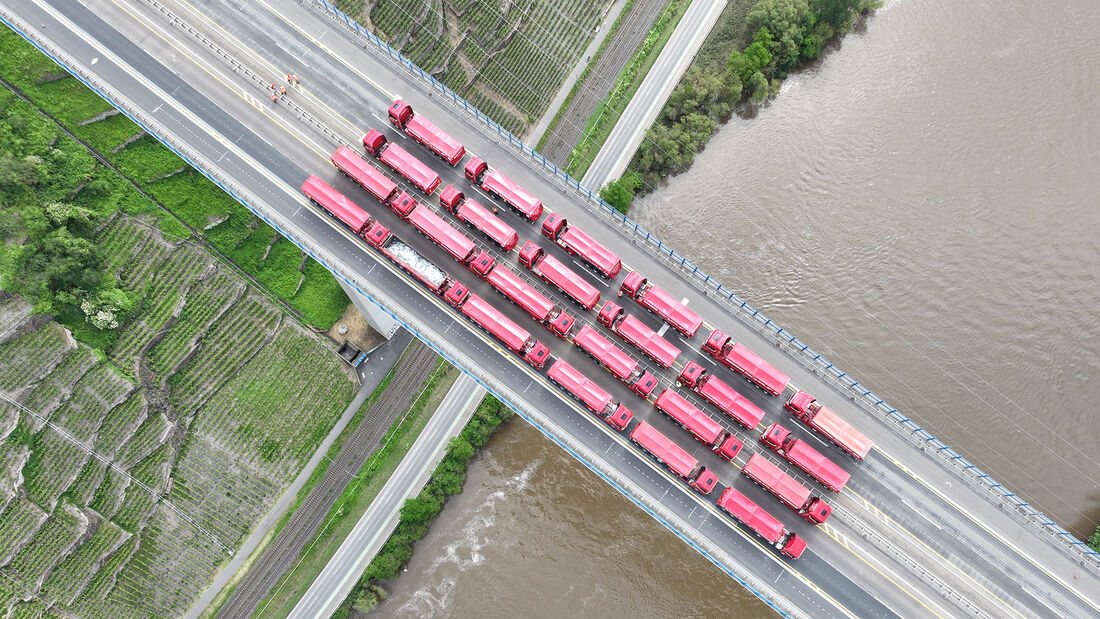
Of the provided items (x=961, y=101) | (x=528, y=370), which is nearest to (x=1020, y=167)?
(x=961, y=101)

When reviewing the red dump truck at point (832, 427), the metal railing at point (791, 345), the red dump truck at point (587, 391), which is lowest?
the red dump truck at point (587, 391)

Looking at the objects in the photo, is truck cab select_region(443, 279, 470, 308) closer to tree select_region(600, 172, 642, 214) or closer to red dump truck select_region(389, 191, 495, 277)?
red dump truck select_region(389, 191, 495, 277)

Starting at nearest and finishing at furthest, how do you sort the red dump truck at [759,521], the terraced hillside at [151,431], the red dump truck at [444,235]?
the red dump truck at [759,521] → the red dump truck at [444,235] → the terraced hillside at [151,431]

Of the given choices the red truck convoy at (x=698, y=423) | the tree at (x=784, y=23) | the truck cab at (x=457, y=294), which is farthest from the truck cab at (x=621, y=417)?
the tree at (x=784, y=23)

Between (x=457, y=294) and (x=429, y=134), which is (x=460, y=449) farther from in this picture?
Result: (x=429, y=134)

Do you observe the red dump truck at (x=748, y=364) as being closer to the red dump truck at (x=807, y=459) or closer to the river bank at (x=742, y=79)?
the red dump truck at (x=807, y=459)

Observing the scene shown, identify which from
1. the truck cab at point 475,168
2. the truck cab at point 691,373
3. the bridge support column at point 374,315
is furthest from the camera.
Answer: the bridge support column at point 374,315

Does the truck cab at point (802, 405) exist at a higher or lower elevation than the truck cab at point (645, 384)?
higher

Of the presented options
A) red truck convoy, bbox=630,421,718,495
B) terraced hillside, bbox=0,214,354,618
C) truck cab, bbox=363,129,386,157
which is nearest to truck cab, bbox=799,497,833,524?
red truck convoy, bbox=630,421,718,495
